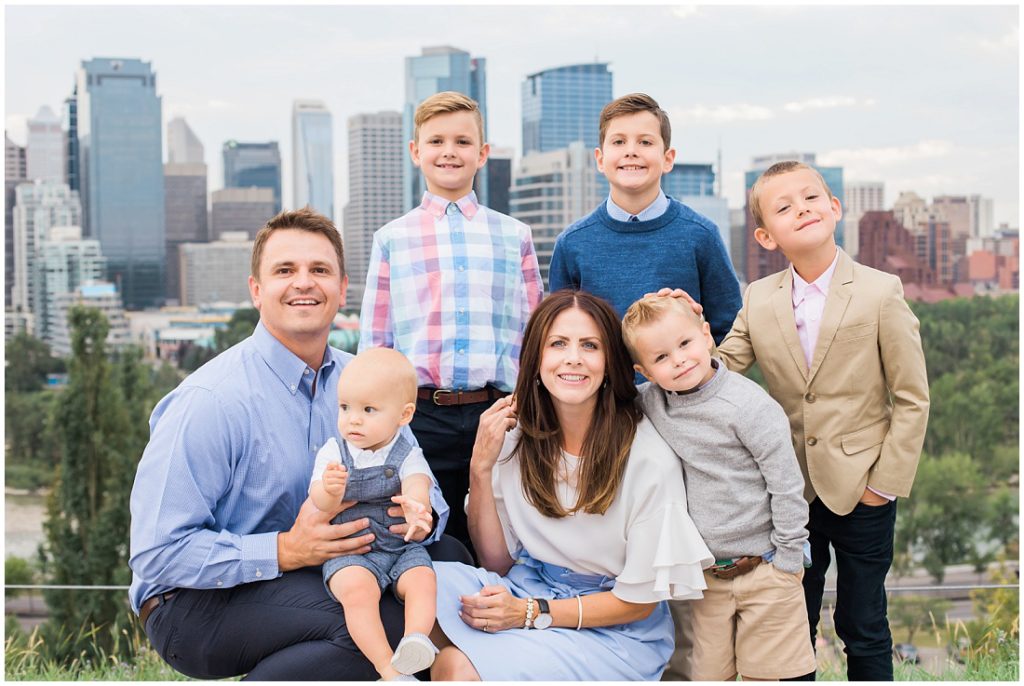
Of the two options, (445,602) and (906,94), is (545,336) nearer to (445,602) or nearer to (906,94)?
(445,602)

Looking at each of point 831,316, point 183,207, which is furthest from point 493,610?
point 183,207

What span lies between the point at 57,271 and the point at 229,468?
44.4 meters

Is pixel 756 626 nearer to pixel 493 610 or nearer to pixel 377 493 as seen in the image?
pixel 493 610


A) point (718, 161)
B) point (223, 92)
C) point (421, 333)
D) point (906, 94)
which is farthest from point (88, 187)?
point (421, 333)

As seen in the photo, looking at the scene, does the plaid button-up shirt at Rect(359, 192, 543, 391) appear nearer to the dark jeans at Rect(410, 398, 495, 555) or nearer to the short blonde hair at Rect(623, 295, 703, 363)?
the dark jeans at Rect(410, 398, 495, 555)

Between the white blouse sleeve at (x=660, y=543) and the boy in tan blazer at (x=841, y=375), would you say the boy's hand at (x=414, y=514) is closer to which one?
the white blouse sleeve at (x=660, y=543)

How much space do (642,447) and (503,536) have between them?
18.1 inches

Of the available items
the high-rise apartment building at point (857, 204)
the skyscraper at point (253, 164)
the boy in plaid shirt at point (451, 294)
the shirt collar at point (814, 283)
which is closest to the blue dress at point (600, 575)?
the boy in plaid shirt at point (451, 294)

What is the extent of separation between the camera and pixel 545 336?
2369 mm

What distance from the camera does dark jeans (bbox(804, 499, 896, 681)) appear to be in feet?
8.57

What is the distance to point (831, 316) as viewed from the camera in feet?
8.38

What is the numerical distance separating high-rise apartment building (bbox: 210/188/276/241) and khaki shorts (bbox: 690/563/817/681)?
48.2m

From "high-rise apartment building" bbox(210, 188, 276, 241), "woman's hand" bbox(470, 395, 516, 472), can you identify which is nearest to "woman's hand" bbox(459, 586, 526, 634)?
"woman's hand" bbox(470, 395, 516, 472)

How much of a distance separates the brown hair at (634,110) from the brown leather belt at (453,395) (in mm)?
851
